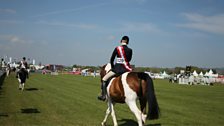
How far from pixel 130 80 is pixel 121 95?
61cm

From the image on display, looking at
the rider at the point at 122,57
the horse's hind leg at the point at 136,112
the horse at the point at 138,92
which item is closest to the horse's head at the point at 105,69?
the rider at the point at 122,57

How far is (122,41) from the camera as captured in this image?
940cm

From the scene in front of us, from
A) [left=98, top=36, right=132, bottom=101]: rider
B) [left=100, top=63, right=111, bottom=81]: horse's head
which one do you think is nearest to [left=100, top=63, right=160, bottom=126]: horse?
[left=98, top=36, right=132, bottom=101]: rider

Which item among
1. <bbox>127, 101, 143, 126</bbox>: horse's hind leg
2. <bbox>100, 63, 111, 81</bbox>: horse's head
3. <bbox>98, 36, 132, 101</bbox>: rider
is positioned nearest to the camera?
<bbox>127, 101, 143, 126</bbox>: horse's hind leg

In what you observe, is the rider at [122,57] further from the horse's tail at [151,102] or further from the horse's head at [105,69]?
the horse's tail at [151,102]

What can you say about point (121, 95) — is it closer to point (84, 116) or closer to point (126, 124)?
point (126, 124)

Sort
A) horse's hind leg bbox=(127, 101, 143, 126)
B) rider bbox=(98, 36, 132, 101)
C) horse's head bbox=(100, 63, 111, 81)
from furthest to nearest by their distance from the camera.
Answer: horse's head bbox=(100, 63, 111, 81) → rider bbox=(98, 36, 132, 101) → horse's hind leg bbox=(127, 101, 143, 126)

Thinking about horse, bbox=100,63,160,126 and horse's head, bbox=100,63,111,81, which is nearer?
horse, bbox=100,63,160,126

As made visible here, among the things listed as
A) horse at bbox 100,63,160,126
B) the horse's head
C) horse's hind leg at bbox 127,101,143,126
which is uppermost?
the horse's head

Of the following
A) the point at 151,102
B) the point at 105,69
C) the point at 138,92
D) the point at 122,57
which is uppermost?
the point at 122,57

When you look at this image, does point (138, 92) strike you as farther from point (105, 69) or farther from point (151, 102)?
point (105, 69)

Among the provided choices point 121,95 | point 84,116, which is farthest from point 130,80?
point 84,116

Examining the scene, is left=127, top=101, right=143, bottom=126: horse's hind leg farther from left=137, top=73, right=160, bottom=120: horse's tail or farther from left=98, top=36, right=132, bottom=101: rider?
left=98, top=36, right=132, bottom=101: rider

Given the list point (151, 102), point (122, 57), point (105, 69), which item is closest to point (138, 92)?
point (151, 102)
